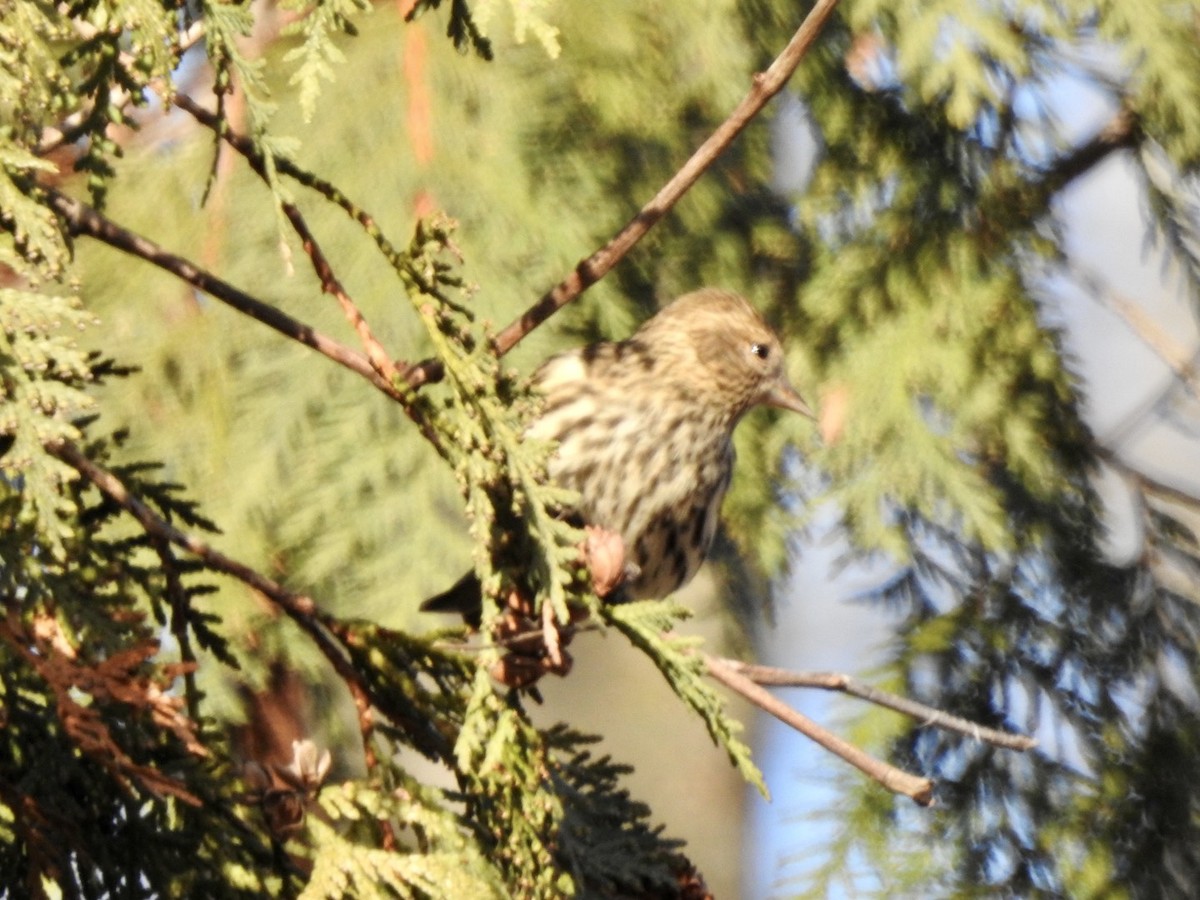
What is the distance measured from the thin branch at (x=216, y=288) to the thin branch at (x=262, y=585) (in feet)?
0.68

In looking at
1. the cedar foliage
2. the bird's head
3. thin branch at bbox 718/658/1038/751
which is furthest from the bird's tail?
thin branch at bbox 718/658/1038/751

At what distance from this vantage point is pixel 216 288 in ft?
5.91

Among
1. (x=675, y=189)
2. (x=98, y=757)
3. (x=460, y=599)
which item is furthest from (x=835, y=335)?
(x=98, y=757)

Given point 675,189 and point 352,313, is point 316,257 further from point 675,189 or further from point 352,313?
point 675,189

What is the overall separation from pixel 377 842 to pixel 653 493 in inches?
44.8

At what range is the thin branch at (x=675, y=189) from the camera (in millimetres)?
1672

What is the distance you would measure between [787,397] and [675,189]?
4.03 feet

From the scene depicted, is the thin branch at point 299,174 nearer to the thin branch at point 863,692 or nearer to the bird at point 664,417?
the thin branch at point 863,692

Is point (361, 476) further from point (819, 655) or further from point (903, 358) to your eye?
point (819, 655)

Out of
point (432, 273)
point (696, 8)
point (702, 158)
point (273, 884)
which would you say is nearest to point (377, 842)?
point (273, 884)

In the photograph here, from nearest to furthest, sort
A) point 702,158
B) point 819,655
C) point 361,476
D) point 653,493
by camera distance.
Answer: point 702,158, point 361,476, point 653,493, point 819,655

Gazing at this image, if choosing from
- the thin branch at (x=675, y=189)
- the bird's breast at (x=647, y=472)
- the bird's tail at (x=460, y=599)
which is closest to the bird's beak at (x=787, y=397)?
the bird's breast at (x=647, y=472)

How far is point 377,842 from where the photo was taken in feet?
5.93

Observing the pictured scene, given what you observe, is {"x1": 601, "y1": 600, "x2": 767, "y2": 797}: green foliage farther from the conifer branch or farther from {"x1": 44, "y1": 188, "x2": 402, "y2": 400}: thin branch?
the conifer branch
